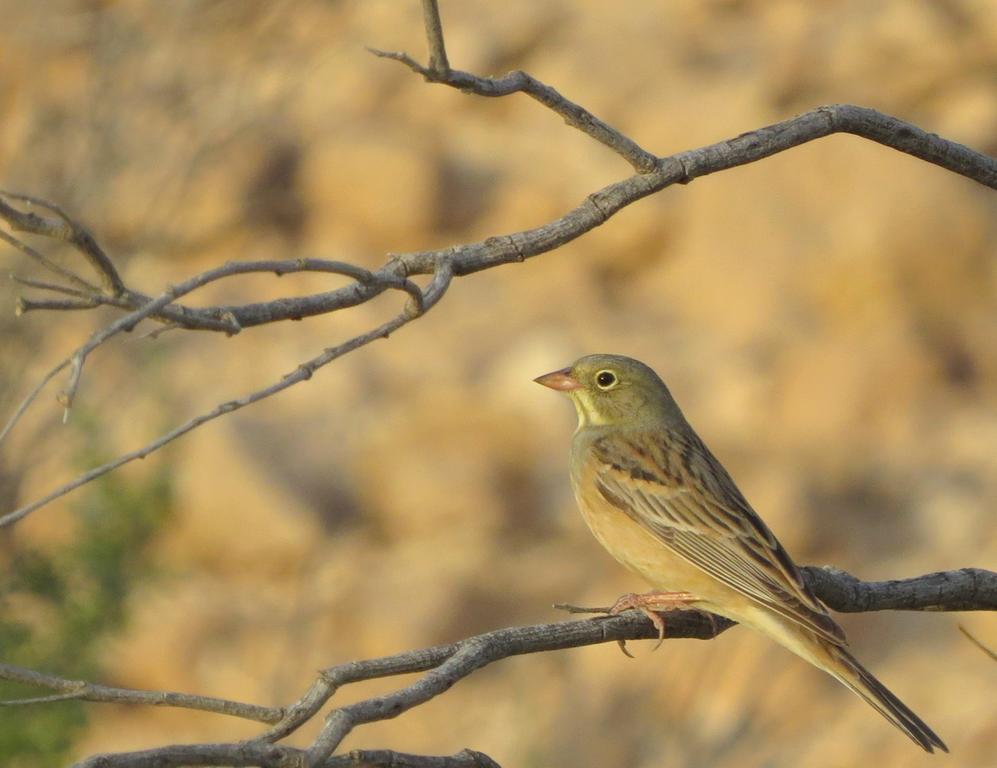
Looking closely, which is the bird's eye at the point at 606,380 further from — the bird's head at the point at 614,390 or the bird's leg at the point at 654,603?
the bird's leg at the point at 654,603

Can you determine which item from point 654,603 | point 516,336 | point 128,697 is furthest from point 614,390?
point 516,336

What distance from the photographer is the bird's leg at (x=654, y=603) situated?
425 centimetres

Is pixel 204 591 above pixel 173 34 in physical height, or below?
below

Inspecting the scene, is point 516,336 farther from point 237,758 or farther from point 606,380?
point 237,758

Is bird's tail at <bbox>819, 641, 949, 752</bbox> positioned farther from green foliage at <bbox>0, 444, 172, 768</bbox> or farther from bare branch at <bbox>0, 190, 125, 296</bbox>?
green foliage at <bbox>0, 444, 172, 768</bbox>

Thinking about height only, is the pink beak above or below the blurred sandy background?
below

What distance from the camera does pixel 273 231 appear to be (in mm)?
12734

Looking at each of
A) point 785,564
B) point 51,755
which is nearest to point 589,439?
point 785,564

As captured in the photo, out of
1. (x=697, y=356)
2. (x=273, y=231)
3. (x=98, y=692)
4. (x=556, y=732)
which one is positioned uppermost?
(x=273, y=231)

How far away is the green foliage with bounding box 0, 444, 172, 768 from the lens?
6.43 m

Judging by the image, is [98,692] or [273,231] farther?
[273,231]

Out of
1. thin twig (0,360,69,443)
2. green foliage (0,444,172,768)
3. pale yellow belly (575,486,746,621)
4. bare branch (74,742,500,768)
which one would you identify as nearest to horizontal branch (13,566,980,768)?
bare branch (74,742,500,768)

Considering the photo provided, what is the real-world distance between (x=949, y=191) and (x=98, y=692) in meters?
11.4

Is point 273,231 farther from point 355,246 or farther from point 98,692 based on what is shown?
point 98,692
